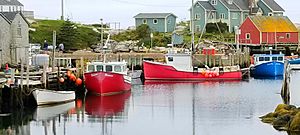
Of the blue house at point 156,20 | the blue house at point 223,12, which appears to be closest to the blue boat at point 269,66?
the blue house at point 223,12

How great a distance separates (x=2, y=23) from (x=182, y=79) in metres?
15.7

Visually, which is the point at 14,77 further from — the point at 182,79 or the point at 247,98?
the point at 182,79

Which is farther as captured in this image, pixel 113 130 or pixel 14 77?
pixel 14 77

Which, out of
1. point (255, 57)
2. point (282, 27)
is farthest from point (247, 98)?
point (282, 27)

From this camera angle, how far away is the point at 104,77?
131ft

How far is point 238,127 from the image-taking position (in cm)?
2859

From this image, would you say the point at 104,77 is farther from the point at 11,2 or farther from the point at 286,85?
the point at 11,2

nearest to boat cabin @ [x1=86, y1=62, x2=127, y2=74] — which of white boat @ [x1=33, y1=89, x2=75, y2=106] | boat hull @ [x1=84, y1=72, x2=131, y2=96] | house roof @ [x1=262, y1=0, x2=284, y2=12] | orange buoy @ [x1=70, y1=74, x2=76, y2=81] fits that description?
boat hull @ [x1=84, y1=72, x2=131, y2=96]

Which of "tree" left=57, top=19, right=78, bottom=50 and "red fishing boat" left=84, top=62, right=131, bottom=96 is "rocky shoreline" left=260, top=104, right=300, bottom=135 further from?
"tree" left=57, top=19, right=78, bottom=50

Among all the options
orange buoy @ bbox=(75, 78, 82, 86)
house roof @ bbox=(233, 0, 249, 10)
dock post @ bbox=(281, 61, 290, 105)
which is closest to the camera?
dock post @ bbox=(281, 61, 290, 105)

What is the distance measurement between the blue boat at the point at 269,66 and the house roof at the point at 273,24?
1744cm

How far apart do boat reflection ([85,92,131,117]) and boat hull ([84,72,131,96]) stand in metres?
0.43

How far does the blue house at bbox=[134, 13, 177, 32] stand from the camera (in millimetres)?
88575

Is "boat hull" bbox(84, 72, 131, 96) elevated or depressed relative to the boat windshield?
depressed
